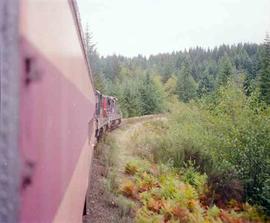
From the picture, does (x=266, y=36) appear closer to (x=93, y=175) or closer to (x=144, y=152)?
(x=144, y=152)

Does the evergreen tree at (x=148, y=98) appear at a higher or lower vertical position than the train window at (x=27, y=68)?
lower

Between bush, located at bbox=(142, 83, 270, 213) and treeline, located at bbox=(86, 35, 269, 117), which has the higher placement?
treeline, located at bbox=(86, 35, 269, 117)

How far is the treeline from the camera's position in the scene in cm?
4525

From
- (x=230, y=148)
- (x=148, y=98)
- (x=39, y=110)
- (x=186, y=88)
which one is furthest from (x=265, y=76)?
(x=39, y=110)

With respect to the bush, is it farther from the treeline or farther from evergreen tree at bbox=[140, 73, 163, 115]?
evergreen tree at bbox=[140, 73, 163, 115]

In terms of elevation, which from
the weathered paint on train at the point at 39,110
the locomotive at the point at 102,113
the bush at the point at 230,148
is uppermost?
the weathered paint on train at the point at 39,110

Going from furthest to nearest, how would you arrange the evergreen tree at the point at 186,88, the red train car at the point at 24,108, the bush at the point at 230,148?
1. the evergreen tree at the point at 186,88
2. the bush at the point at 230,148
3. the red train car at the point at 24,108

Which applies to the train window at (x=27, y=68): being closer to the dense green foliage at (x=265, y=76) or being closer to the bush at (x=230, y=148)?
the bush at (x=230, y=148)

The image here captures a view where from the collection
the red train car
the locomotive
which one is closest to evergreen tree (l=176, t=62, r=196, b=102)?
the locomotive

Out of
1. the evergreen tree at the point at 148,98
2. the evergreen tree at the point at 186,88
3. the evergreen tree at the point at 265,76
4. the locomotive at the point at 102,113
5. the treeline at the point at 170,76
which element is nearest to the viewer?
the locomotive at the point at 102,113

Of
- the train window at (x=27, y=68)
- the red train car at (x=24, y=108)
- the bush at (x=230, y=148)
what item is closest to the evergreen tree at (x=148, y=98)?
the bush at (x=230, y=148)

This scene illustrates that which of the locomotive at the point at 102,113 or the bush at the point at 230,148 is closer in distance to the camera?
the locomotive at the point at 102,113

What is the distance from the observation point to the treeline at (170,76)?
45250 mm

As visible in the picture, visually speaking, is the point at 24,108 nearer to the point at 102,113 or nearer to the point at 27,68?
the point at 27,68
